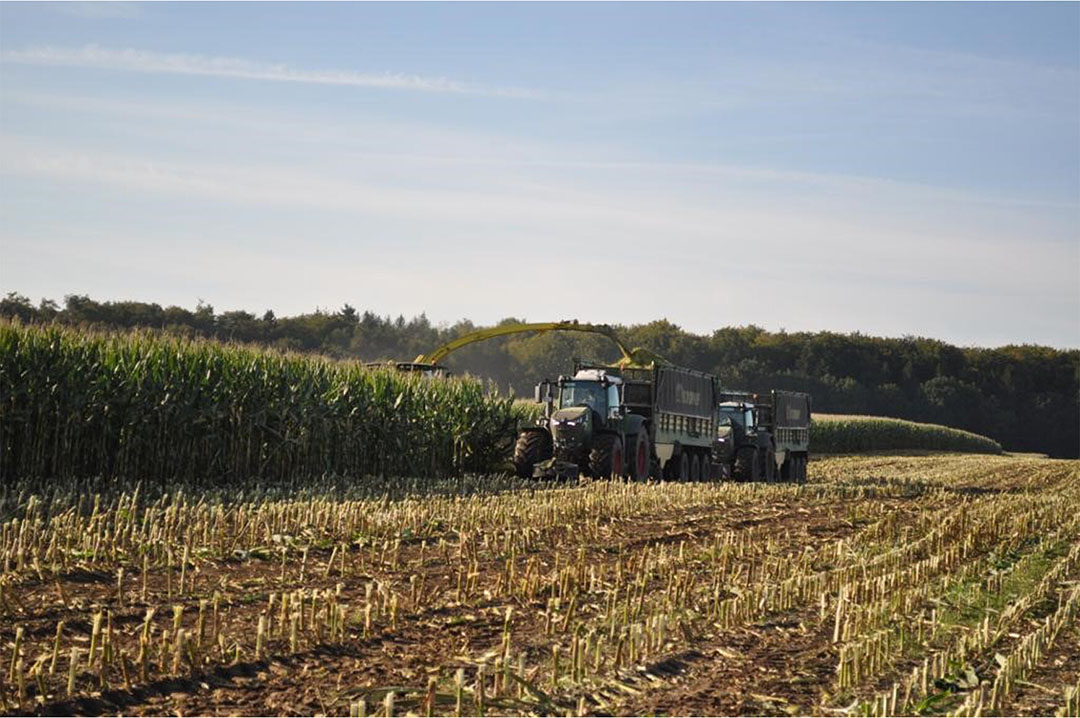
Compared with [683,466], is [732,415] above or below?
above

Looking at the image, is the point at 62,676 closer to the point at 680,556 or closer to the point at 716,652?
the point at 716,652

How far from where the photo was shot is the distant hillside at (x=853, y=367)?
8756cm

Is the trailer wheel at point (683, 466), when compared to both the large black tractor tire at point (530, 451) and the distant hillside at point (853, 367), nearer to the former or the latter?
the large black tractor tire at point (530, 451)

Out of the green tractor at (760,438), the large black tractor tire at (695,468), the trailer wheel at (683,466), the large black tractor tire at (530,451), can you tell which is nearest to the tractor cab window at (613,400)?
the large black tractor tire at (530,451)

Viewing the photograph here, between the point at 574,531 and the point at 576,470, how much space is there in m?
8.52

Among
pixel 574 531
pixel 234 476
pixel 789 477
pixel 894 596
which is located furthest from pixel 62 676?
pixel 789 477

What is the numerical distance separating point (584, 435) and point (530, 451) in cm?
111

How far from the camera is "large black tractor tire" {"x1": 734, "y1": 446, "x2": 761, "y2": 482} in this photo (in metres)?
32.2

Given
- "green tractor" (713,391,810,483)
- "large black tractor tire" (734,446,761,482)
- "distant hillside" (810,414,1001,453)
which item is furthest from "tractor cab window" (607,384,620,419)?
"distant hillside" (810,414,1001,453)

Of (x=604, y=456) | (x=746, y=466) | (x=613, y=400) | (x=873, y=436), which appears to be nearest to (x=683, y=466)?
(x=746, y=466)

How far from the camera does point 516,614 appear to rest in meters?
9.93

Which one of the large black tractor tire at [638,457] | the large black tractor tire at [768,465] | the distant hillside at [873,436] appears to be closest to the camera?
the large black tractor tire at [638,457]

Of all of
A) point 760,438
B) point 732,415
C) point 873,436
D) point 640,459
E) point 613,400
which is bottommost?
point 873,436

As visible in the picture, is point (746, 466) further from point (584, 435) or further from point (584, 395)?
point (584, 435)
